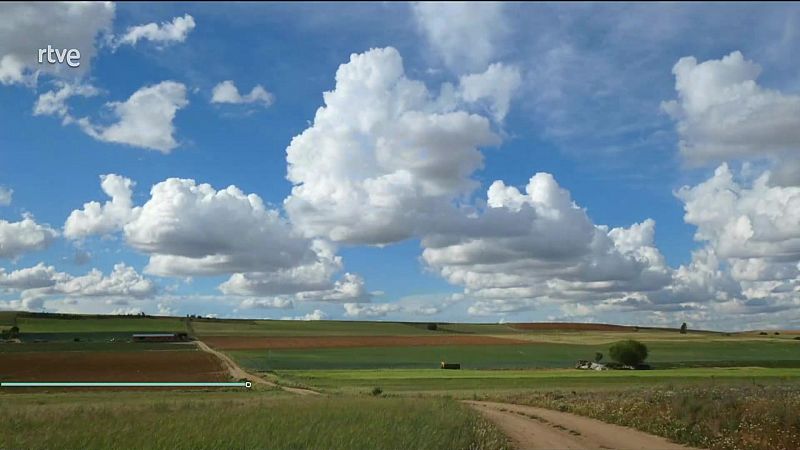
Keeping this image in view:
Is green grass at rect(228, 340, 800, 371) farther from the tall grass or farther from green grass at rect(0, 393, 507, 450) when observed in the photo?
green grass at rect(0, 393, 507, 450)

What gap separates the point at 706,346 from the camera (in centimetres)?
13388

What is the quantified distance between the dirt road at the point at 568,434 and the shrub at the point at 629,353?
67.9 metres

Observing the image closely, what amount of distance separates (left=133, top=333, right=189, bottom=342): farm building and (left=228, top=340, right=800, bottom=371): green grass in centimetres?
4230

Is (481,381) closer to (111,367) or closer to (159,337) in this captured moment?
(111,367)

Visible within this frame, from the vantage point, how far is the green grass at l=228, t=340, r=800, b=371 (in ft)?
305

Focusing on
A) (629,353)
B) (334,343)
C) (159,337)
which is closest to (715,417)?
(629,353)

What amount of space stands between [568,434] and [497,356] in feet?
275

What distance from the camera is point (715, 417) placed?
79.7 feet

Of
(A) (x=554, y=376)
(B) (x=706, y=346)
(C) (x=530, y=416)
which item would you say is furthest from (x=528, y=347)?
(C) (x=530, y=416)

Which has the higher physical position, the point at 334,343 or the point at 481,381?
the point at 334,343

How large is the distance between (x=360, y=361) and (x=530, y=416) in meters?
67.6

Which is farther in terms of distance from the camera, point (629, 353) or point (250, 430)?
point (629, 353)

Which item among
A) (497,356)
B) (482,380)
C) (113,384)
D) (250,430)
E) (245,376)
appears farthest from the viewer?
(497,356)

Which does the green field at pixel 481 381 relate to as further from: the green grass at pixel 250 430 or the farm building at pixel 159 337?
the farm building at pixel 159 337
